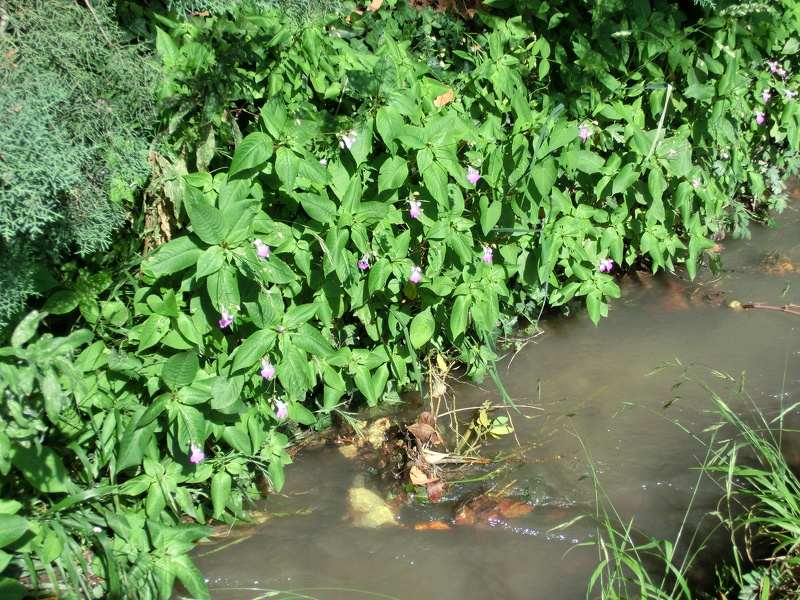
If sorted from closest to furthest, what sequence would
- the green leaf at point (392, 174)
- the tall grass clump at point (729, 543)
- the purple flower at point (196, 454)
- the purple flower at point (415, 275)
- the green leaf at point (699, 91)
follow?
1. the tall grass clump at point (729, 543)
2. the purple flower at point (196, 454)
3. the green leaf at point (392, 174)
4. the purple flower at point (415, 275)
5. the green leaf at point (699, 91)

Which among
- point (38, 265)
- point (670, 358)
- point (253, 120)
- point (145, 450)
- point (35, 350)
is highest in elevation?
point (253, 120)

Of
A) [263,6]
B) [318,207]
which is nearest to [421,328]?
[318,207]

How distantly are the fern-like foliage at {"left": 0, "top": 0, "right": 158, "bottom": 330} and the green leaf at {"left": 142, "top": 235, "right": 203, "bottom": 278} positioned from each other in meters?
0.27

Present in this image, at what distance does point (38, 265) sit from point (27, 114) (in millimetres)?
508

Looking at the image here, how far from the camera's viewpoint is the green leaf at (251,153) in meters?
2.17

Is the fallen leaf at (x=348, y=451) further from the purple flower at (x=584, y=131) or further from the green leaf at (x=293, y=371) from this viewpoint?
the purple flower at (x=584, y=131)

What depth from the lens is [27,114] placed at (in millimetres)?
1891

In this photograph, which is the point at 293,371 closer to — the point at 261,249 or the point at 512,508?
the point at 261,249

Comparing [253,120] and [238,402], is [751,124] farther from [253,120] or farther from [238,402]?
[238,402]

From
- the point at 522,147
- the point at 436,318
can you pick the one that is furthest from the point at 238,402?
the point at 522,147

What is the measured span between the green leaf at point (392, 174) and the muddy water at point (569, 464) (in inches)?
49.7

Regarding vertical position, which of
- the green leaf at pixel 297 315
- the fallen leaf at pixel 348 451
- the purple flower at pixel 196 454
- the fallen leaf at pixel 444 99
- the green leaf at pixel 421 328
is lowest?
the fallen leaf at pixel 348 451

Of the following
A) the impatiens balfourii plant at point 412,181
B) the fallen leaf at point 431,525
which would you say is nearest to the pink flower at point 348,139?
the impatiens balfourii plant at point 412,181

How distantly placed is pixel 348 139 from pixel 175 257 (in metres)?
0.74
